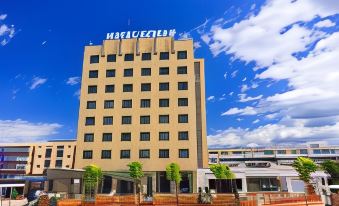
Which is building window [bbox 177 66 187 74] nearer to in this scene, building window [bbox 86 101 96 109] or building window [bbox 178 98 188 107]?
building window [bbox 178 98 188 107]

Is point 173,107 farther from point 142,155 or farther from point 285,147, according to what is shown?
point 285,147

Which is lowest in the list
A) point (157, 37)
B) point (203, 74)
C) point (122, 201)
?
point (122, 201)

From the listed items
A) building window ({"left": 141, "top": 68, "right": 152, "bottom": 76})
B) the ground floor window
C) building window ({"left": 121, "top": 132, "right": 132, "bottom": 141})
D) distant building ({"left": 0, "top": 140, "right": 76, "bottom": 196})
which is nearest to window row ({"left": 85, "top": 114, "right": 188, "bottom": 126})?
building window ({"left": 121, "top": 132, "right": 132, "bottom": 141})

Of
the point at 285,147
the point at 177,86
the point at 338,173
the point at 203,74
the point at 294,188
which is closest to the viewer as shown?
the point at 294,188

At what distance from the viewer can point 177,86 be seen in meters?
62.1

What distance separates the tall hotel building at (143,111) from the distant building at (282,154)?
6778 cm

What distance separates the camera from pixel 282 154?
127000 millimetres

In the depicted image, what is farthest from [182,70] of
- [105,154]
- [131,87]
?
[105,154]

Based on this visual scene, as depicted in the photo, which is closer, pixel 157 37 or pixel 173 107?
pixel 173 107

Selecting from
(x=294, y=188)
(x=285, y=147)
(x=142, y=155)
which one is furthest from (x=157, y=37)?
(x=285, y=147)

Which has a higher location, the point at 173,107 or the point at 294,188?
the point at 173,107

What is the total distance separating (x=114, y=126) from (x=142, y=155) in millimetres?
7805

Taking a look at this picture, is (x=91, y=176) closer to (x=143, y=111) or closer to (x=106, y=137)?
(x=106, y=137)

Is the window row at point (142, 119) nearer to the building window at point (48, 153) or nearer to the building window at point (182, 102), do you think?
the building window at point (182, 102)
